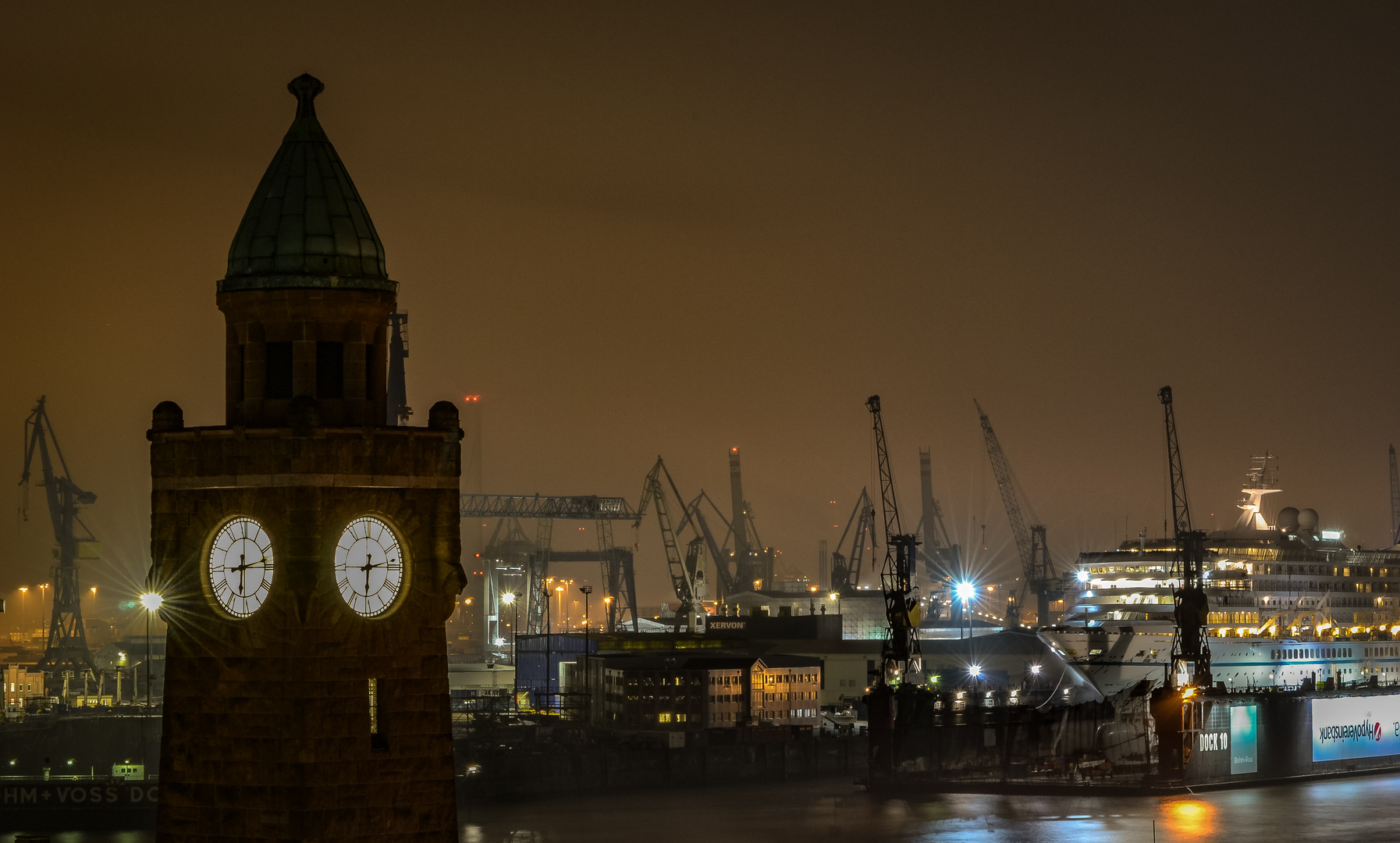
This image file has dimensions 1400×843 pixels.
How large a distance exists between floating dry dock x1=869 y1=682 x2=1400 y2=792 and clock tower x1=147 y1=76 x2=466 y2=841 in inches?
3786

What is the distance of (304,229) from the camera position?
45.1 feet

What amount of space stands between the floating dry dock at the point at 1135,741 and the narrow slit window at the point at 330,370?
3808 inches

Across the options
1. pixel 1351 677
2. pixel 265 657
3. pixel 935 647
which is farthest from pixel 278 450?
pixel 935 647

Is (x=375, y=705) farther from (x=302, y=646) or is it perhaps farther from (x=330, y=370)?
(x=330, y=370)

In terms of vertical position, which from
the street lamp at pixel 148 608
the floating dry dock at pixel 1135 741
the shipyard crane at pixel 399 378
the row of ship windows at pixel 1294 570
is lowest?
the floating dry dock at pixel 1135 741

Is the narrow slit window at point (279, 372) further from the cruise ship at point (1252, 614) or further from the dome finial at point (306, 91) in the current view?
the cruise ship at point (1252, 614)

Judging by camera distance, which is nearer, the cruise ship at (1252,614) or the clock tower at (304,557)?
the clock tower at (304,557)

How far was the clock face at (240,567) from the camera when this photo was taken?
13.5 m

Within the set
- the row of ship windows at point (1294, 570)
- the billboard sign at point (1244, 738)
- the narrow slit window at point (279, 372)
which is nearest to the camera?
the narrow slit window at point (279, 372)

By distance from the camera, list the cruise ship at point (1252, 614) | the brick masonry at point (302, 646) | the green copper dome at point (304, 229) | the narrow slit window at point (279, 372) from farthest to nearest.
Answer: the cruise ship at point (1252, 614)
the narrow slit window at point (279, 372)
the green copper dome at point (304, 229)
the brick masonry at point (302, 646)

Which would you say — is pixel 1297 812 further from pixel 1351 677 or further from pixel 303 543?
pixel 303 543

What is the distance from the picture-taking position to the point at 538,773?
104438 mm

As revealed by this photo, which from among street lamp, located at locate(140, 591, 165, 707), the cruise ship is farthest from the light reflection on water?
the cruise ship

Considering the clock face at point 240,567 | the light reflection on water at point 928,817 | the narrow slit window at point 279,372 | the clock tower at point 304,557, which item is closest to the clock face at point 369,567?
the clock tower at point 304,557
